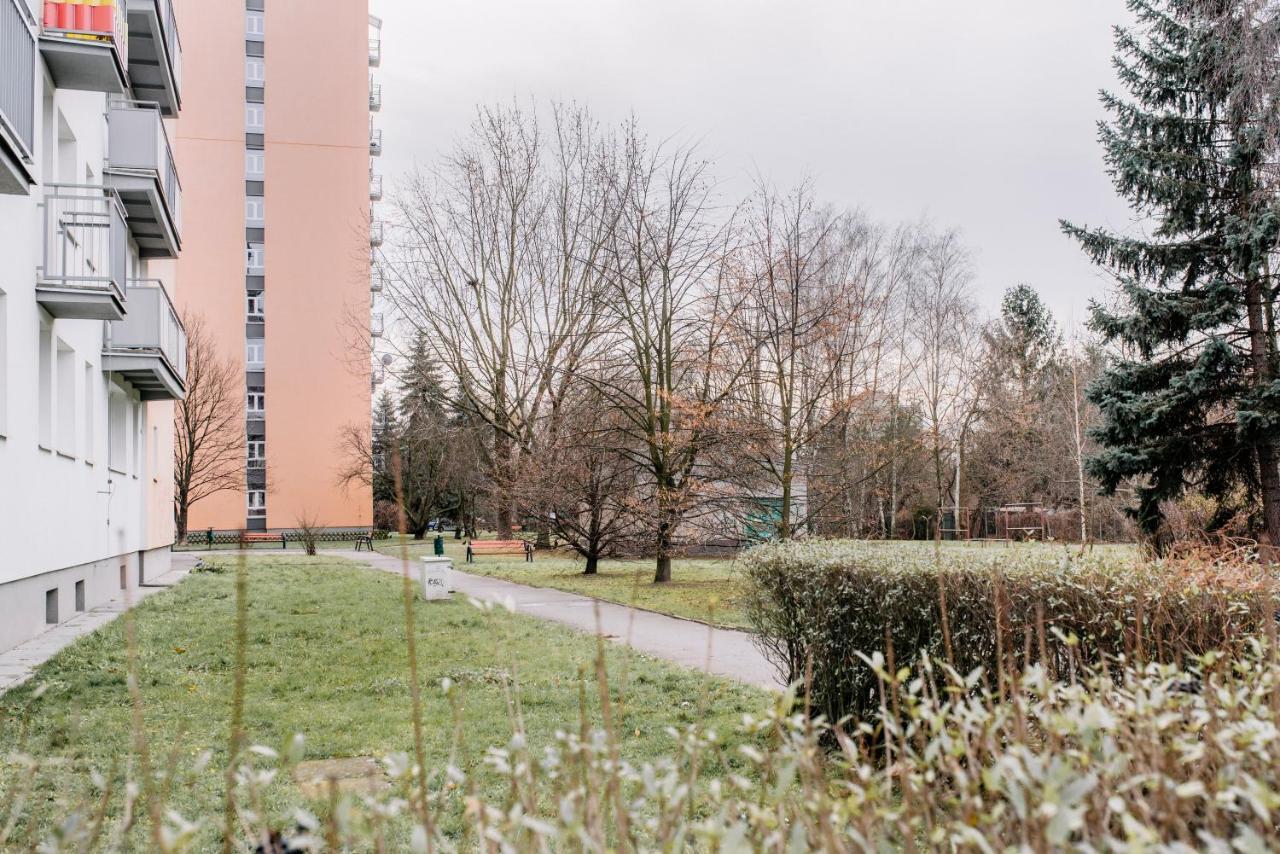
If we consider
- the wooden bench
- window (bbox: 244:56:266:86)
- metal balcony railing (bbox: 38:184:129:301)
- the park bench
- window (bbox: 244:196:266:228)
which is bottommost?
the park bench

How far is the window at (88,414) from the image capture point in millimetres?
15898

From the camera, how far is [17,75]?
9.55m

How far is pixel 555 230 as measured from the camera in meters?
30.8

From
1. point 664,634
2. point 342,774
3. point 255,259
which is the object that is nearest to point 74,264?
point 664,634

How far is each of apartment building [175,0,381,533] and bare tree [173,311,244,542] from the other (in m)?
1.08

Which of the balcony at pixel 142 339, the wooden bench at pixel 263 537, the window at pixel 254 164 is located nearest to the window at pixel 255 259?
the window at pixel 254 164

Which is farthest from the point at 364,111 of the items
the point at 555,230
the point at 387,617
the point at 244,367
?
the point at 387,617

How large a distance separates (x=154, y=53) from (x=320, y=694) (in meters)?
14.8

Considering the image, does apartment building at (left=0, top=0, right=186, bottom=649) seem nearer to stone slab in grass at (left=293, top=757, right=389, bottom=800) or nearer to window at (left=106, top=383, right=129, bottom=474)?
window at (left=106, top=383, right=129, bottom=474)

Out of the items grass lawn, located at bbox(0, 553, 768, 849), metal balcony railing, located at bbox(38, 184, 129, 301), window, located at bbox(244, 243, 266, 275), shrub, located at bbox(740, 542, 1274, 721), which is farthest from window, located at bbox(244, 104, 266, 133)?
shrub, located at bbox(740, 542, 1274, 721)

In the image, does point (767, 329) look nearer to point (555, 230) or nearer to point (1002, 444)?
point (555, 230)

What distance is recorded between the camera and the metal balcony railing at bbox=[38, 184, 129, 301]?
12.7 m

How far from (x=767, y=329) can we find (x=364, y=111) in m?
34.4

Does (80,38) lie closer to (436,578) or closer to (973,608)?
(436,578)
